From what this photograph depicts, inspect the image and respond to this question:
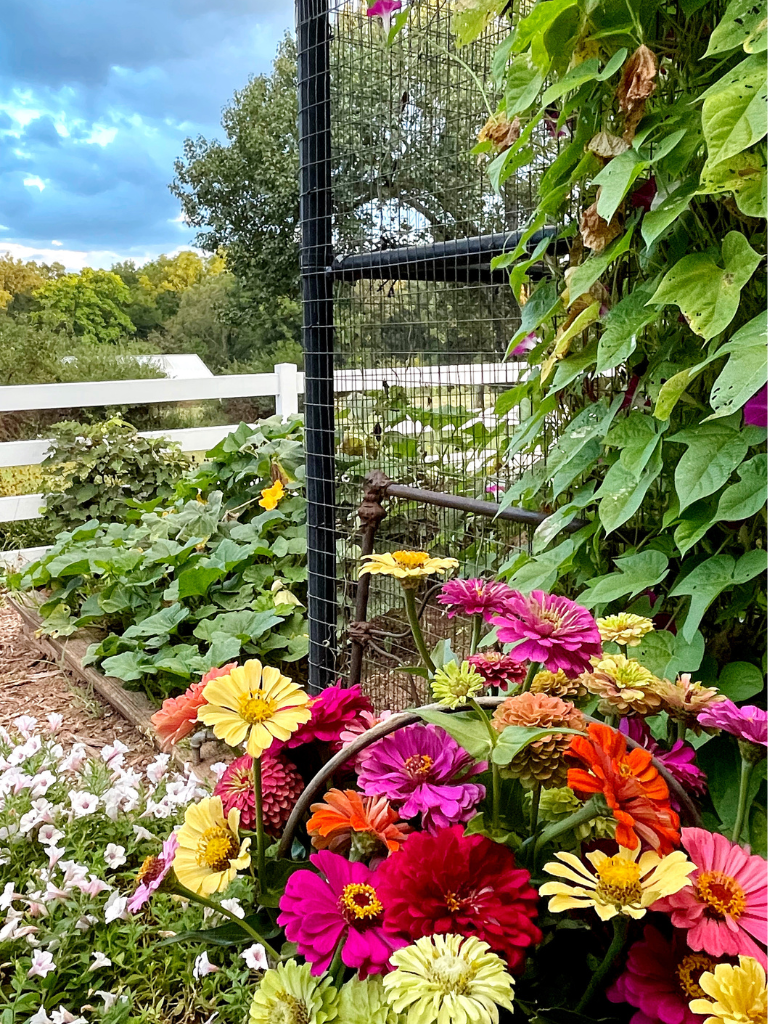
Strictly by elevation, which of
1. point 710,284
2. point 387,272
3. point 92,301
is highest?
point 92,301

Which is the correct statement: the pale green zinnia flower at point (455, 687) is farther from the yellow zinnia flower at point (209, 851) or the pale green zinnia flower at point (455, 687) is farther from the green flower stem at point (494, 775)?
the yellow zinnia flower at point (209, 851)

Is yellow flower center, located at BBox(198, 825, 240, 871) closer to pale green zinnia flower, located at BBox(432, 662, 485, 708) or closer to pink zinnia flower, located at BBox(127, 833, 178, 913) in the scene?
pink zinnia flower, located at BBox(127, 833, 178, 913)

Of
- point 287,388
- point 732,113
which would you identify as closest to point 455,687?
point 732,113

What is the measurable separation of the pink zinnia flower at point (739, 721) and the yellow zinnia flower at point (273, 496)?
2.28 metres

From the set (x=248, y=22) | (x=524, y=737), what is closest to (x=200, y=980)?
(x=524, y=737)

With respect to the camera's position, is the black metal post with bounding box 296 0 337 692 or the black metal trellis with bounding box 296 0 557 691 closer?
the black metal trellis with bounding box 296 0 557 691

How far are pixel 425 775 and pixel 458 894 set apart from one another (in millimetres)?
90

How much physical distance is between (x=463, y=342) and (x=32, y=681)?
1742mm

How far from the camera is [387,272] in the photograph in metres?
1.51

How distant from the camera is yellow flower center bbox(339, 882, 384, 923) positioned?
425 millimetres

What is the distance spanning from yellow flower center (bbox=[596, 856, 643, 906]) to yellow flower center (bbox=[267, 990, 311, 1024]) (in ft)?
0.62

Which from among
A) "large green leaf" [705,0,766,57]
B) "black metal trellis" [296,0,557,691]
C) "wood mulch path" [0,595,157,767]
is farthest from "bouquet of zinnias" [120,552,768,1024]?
"wood mulch path" [0,595,157,767]

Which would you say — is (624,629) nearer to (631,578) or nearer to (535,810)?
(535,810)

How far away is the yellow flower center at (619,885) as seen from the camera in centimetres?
37
